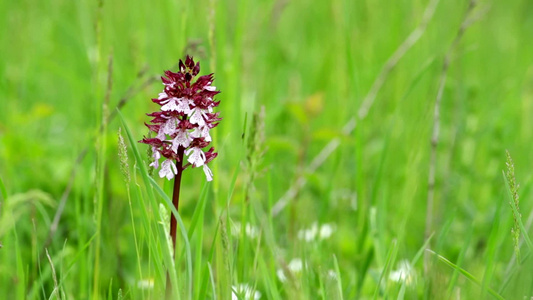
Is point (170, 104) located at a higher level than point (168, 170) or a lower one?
higher

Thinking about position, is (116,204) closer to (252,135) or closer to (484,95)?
(252,135)

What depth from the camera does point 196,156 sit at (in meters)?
1.13

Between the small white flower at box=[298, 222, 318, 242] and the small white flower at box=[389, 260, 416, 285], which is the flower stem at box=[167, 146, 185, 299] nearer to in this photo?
the small white flower at box=[389, 260, 416, 285]

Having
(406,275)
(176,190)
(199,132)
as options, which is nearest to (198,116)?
(199,132)

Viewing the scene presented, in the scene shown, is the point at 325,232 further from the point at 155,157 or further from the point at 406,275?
the point at 155,157

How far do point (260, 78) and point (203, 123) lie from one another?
2.46 metres

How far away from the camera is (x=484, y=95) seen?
381cm

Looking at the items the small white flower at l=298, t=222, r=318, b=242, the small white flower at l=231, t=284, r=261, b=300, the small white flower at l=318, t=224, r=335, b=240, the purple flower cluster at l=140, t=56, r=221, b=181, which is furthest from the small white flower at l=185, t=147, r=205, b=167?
the small white flower at l=318, t=224, r=335, b=240

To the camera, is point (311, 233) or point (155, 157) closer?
point (155, 157)

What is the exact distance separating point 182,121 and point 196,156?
7 centimetres

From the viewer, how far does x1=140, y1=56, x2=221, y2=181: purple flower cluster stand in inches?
43.4

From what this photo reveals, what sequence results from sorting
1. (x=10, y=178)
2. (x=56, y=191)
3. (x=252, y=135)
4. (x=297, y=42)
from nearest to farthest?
1. (x=252, y=135)
2. (x=10, y=178)
3. (x=56, y=191)
4. (x=297, y=42)

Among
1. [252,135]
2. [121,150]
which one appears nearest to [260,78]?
[252,135]

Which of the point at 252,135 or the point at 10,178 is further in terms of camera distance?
the point at 10,178
